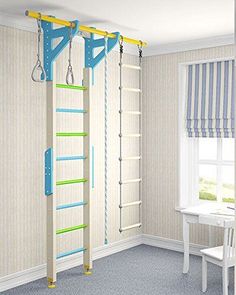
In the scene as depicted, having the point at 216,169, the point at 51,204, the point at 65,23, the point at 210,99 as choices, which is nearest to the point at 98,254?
the point at 51,204

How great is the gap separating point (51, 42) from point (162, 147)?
2.19 metres

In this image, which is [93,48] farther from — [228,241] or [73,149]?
[228,241]

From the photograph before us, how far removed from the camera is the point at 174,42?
5500 mm

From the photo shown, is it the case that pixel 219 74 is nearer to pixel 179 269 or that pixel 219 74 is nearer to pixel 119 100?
pixel 119 100

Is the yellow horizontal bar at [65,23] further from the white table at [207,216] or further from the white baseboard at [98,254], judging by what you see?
the white baseboard at [98,254]

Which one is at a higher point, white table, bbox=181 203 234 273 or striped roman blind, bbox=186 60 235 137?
striped roman blind, bbox=186 60 235 137

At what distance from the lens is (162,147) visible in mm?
5809

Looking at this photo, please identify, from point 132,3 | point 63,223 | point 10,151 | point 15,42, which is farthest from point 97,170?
point 132,3

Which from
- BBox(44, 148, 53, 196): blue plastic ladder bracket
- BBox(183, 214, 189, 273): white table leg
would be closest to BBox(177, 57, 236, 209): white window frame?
BBox(183, 214, 189, 273): white table leg

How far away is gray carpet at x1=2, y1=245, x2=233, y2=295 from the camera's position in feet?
14.1

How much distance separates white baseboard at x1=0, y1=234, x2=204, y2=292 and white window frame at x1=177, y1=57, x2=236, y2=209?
550 millimetres

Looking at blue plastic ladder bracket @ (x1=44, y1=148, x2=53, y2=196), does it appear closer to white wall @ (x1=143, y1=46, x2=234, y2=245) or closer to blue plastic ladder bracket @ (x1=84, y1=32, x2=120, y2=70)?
blue plastic ladder bracket @ (x1=84, y1=32, x2=120, y2=70)

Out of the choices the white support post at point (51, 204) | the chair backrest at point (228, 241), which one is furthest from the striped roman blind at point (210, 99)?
the white support post at point (51, 204)

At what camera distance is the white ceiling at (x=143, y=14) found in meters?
3.84
